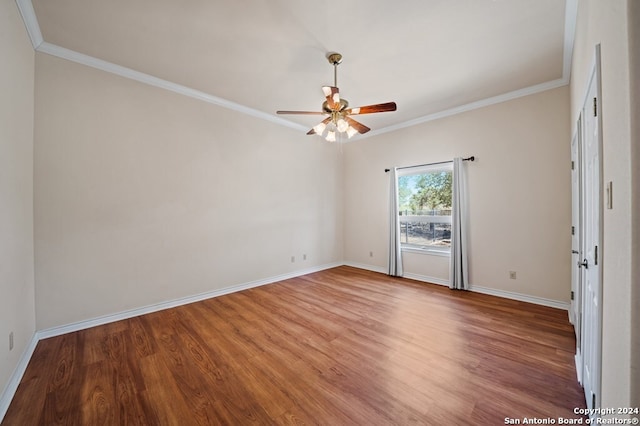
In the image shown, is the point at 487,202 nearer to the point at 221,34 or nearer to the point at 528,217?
the point at 528,217

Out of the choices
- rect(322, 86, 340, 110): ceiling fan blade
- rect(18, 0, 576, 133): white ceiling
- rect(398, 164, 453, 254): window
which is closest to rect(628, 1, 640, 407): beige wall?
rect(18, 0, 576, 133): white ceiling

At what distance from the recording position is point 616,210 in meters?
0.90

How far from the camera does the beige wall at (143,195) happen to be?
2566 mm

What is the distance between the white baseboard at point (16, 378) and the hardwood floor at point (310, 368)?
4 centimetres

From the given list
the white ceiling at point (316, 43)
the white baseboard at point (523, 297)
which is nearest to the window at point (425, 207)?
the white baseboard at point (523, 297)

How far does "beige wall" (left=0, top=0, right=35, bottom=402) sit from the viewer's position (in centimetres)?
174

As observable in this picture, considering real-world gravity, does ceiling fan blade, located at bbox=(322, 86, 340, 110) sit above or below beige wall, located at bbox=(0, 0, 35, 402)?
above

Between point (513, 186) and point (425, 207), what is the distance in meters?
1.36

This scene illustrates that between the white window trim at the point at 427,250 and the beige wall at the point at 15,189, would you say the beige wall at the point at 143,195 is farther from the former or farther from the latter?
the white window trim at the point at 427,250

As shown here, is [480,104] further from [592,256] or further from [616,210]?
[616,210]

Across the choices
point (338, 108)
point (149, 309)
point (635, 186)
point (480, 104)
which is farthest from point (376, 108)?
point (149, 309)

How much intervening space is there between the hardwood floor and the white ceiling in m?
2.93

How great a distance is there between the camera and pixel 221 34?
2.42 m

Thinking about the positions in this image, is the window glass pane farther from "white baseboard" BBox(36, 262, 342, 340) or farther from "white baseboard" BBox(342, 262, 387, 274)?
"white baseboard" BBox(36, 262, 342, 340)
